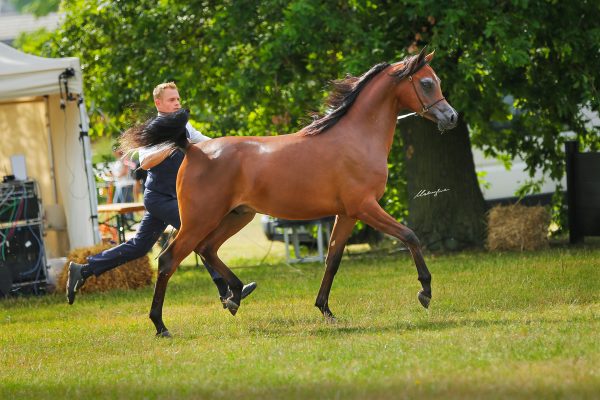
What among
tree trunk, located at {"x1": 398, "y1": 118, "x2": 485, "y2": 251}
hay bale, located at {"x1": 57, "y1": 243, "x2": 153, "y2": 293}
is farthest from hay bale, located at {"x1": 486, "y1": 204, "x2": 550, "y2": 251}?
hay bale, located at {"x1": 57, "y1": 243, "x2": 153, "y2": 293}

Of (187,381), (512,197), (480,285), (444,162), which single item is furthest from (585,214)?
(187,381)

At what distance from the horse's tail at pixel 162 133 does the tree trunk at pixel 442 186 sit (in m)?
7.00

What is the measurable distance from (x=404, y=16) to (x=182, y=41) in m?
3.57

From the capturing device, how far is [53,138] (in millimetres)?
13945

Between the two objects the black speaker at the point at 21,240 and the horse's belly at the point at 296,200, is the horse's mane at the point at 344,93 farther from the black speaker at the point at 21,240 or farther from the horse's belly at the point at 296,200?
the black speaker at the point at 21,240

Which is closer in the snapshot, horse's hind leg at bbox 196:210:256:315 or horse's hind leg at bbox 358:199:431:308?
horse's hind leg at bbox 358:199:431:308

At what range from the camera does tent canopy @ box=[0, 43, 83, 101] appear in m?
12.5

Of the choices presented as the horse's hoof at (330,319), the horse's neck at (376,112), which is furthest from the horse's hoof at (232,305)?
the horse's neck at (376,112)

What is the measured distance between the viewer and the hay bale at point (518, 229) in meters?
14.8

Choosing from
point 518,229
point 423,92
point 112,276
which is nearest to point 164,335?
point 423,92

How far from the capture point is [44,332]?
983cm

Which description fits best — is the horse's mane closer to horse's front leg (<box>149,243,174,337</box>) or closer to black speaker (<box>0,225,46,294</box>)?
horse's front leg (<box>149,243,174,337</box>)

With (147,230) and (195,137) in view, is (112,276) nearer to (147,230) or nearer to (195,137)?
(147,230)

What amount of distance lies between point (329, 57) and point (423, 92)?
21.7ft
